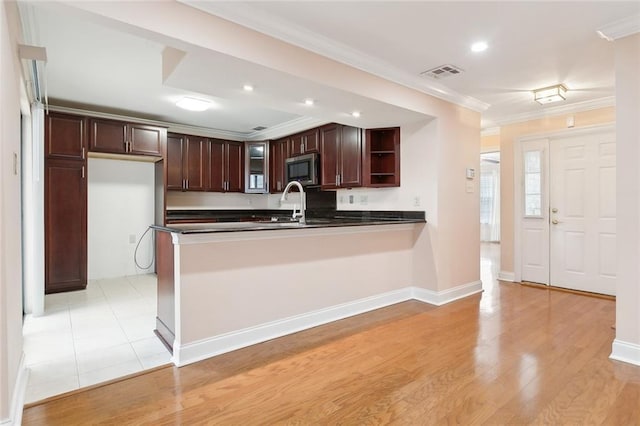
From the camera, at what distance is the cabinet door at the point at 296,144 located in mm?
5414

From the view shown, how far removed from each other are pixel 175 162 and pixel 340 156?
9.03 feet

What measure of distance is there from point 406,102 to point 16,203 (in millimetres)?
3199

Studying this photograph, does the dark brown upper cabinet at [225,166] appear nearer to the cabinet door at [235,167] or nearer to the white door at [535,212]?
the cabinet door at [235,167]

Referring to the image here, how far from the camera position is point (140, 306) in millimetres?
3805

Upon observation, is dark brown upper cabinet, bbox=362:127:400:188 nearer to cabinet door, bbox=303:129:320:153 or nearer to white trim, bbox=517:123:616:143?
cabinet door, bbox=303:129:320:153

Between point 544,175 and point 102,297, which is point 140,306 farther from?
point 544,175

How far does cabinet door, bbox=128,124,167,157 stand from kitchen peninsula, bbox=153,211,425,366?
250 centimetres

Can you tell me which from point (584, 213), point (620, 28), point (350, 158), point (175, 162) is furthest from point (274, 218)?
point (620, 28)

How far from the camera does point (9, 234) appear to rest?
1.69 metres

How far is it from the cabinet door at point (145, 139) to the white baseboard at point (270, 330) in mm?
3523

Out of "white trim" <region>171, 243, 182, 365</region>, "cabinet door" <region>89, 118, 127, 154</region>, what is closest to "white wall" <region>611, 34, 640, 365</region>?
"white trim" <region>171, 243, 182, 365</region>

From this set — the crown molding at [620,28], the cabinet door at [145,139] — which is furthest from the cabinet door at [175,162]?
the crown molding at [620,28]

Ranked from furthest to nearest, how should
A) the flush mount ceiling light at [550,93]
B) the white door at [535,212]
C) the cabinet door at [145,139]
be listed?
the cabinet door at [145,139]
the white door at [535,212]
the flush mount ceiling light at [550,93]

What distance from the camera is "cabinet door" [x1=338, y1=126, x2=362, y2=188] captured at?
174 inches
